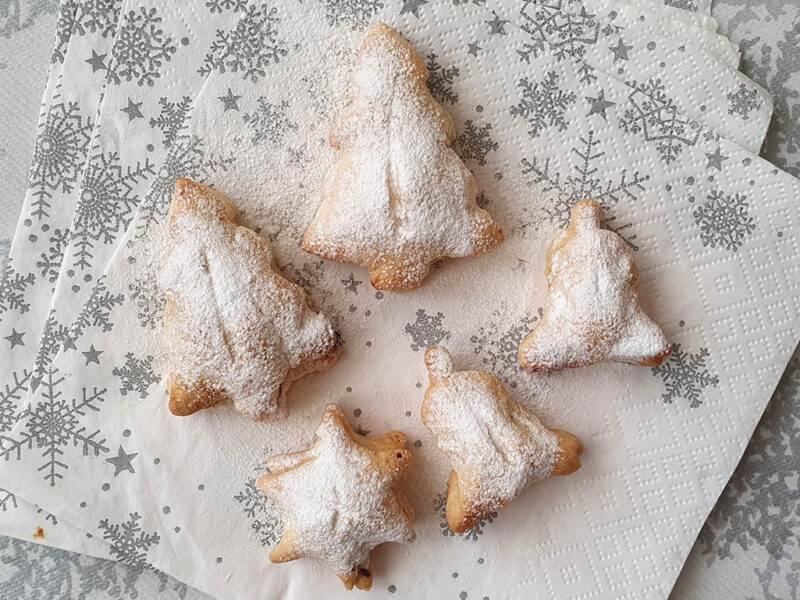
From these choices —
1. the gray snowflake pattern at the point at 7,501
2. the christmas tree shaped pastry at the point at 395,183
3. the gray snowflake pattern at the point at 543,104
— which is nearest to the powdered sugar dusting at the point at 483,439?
the christmas tree shaped pastry at the point at 395,183

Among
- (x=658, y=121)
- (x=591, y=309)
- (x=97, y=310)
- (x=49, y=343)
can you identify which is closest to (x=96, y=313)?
(x=97, y=310)

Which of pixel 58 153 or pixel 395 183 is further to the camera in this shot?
pixel 58 153

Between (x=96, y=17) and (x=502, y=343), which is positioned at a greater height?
(x=96, y=17)

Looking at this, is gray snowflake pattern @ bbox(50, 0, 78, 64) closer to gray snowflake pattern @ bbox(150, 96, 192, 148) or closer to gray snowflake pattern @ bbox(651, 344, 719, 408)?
gray snowflake pattern @ bbox(150, 96, 192, 148)

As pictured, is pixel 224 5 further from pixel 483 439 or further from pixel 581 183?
pixel 483 439

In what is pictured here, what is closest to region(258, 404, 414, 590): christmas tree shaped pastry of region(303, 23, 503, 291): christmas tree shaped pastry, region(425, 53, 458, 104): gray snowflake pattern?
region(303, 23, 503, 291): christmas tree shaped pastry

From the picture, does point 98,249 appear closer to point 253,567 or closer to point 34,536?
point 34,536
